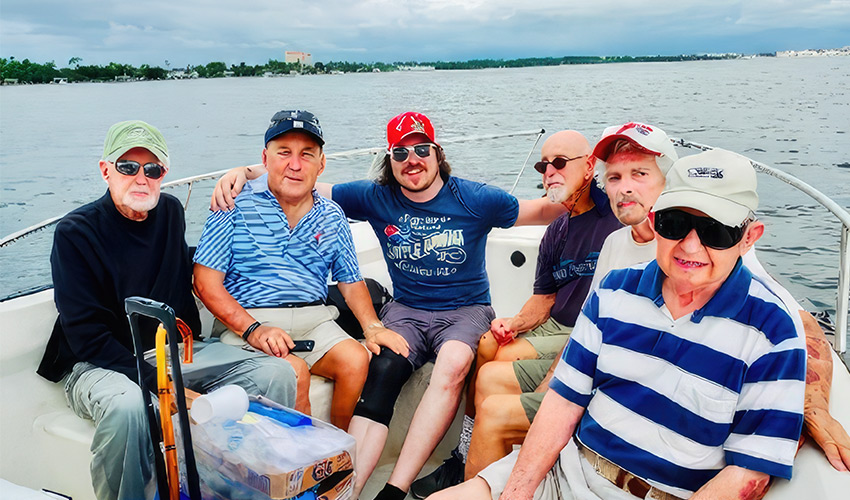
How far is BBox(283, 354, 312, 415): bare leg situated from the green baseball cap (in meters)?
0.72

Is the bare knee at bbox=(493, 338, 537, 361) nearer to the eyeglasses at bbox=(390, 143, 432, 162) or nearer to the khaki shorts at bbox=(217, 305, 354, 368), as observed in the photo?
the khaki shorts at bbox=(217, 305, 354, 368)

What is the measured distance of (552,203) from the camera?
92.1 inches

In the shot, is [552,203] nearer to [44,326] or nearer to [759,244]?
[44,326]

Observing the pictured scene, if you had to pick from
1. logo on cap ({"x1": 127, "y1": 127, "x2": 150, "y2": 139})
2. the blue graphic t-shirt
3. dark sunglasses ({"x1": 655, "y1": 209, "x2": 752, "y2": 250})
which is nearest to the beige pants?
→ dark sunglasses ({"x1": 655, "y1": 209, "x2": 752, "y2": 250})

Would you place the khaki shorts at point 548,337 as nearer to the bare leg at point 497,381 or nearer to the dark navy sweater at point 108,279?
the bare leg at point 497,381

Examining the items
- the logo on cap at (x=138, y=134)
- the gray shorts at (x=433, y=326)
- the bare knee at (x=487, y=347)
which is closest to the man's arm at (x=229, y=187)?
the logo on cap at (x=138, y=134)

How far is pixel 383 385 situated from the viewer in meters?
2.07

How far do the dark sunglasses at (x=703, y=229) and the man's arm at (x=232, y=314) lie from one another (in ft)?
4.13

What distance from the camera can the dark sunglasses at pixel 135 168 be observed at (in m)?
1.90

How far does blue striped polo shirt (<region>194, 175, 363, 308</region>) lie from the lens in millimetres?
2150

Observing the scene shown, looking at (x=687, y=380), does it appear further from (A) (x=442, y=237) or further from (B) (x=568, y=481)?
(A) (x=442, y=237)

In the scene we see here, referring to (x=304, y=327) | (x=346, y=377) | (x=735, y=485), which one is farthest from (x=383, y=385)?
(x=735, y=485)

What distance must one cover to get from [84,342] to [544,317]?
137 centimetres

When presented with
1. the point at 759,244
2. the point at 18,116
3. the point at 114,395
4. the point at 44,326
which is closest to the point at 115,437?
the point at 114,395
